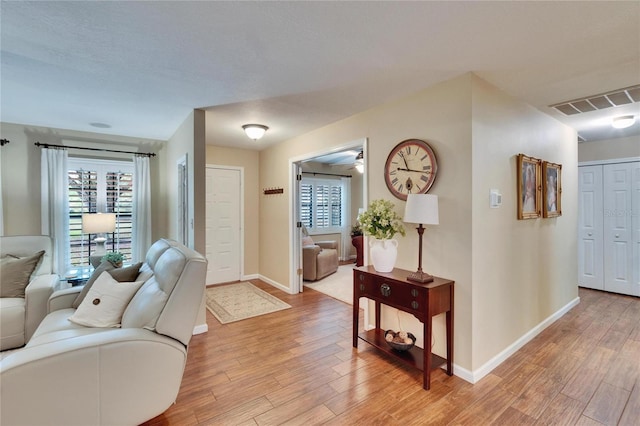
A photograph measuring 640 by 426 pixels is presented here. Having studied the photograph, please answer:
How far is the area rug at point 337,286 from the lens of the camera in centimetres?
439

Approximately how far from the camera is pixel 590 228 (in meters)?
4.55

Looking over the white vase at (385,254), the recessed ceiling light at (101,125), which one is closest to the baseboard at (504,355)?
the white vase at (385,254)

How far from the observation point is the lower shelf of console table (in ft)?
7.38

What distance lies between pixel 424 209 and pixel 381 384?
1378 mm

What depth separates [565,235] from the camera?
141 inches

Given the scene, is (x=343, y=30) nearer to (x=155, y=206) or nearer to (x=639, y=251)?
(x=155, y=206)

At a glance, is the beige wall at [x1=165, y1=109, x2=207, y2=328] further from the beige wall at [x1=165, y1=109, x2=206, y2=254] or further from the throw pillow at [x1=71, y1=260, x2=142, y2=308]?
the throw pillow at [x1=71, y1=260, x2=142, y2=308]

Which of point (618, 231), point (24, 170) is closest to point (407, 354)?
point (618, 231)

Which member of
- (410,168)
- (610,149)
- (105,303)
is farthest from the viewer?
(610,149)

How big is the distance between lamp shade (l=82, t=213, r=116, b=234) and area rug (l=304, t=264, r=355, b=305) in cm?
299

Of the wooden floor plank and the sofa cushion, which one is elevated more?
Answer: the sofa cushion

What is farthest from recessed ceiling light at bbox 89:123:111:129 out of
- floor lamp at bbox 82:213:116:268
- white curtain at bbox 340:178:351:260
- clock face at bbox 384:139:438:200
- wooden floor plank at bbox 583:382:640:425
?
wooden floor plank at bbox 583:382:640:425

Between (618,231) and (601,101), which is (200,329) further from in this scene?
(618,231)

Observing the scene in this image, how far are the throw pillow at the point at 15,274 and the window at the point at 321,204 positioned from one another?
4761 millimetres
